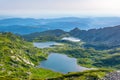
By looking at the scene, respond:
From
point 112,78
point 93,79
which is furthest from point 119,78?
point 93,79

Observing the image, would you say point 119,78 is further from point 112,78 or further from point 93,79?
point 93,79
